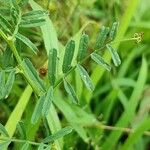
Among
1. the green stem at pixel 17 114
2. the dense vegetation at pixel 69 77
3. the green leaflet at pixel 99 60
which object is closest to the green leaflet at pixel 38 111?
the dense vegetation at pixel 69 77

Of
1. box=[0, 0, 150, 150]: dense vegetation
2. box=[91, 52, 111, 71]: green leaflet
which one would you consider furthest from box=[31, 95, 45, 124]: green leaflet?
box=[91, 52, 111, 71]: green leaflet

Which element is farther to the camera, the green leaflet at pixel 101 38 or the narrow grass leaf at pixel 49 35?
the narrow grass leaf at pixel 49 35

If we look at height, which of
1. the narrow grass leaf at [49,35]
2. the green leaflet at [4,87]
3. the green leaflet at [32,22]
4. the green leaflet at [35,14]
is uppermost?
the green leaflet at [35,14]

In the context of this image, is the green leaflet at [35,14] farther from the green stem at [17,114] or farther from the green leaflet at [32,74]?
the green stem at [17,114]

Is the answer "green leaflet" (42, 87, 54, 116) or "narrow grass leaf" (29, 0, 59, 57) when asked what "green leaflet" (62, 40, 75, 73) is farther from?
"narrow grass leaf" (29, 0, 59, 57)

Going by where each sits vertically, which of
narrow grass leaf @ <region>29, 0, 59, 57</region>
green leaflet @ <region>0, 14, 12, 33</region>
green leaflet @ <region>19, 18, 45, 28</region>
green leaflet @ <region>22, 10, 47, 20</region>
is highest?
green leaflet @ <region>0, 14, 12, 33</region>

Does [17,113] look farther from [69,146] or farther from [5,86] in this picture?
[5,86]

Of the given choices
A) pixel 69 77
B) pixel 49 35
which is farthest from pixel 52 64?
pixel 69 77

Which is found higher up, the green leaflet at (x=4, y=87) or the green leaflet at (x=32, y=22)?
the green leaflet at (x=32, y=22)

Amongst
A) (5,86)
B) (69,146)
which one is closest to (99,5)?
(69,146)
